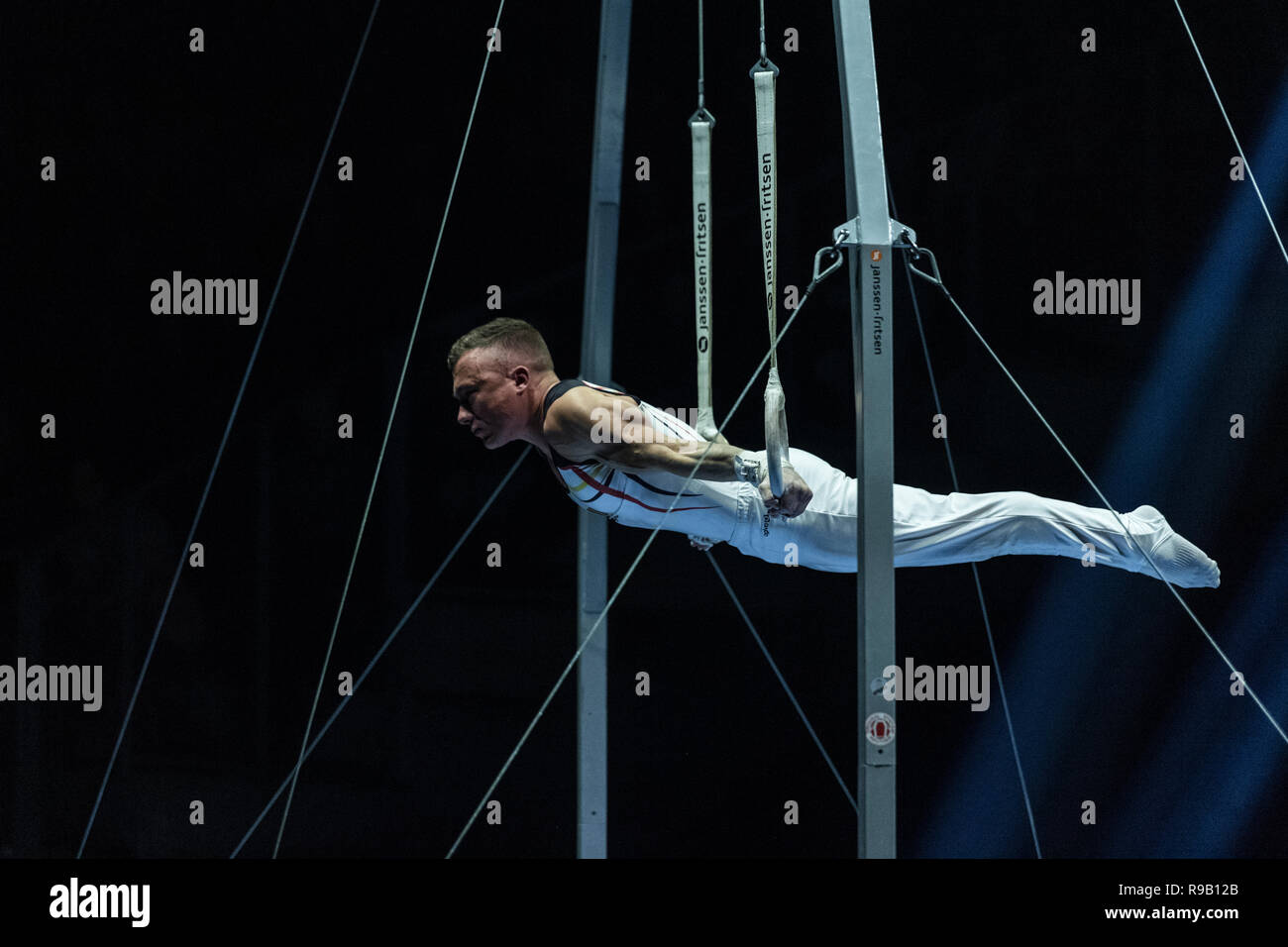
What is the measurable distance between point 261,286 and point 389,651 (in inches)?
63.0

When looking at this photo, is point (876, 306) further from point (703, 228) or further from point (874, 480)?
point (703, 228)

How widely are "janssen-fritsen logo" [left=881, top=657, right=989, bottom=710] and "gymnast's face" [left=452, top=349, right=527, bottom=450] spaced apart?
2.45 meters

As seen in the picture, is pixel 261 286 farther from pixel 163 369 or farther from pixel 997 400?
pixel 997 400

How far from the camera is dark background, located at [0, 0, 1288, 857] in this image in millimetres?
5469

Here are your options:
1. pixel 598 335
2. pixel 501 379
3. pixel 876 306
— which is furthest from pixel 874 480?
pixel 598 335

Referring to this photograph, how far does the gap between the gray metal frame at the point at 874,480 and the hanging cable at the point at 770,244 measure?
0.63ft

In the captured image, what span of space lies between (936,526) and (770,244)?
95 cm

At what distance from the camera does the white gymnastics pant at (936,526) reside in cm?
374

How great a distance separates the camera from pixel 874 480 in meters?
3.09

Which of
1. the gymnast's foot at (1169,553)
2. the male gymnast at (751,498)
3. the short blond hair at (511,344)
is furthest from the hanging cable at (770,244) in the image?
the gymnast's foot at (1169,553)

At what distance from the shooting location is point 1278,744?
18.4 feet

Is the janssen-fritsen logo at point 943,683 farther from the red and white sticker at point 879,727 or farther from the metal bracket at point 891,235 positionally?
the metal bracket at point 891,235

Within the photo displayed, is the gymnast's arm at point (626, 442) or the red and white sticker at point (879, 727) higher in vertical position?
the gymnast's arm at point (626, 442)

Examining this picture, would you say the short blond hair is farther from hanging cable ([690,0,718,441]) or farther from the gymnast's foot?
the gymnast's foot
